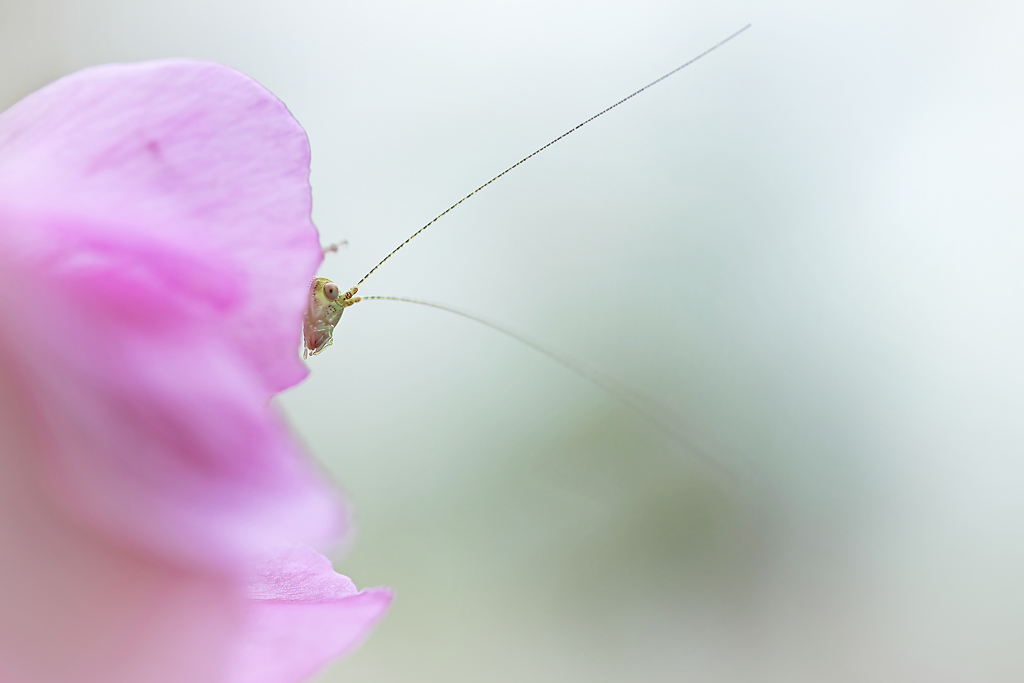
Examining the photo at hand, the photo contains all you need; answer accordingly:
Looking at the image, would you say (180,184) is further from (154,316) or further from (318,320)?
(318,320)

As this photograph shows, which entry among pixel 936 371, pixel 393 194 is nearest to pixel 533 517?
pixel 393 194

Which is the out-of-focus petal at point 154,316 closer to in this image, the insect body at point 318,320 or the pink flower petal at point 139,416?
the pink flower petal at point 139,416

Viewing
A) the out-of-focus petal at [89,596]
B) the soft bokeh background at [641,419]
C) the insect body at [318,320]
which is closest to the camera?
the out-of-focus petal at [89,596]

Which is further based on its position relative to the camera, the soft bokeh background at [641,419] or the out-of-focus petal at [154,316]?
the soft bokeh background at [641,419]

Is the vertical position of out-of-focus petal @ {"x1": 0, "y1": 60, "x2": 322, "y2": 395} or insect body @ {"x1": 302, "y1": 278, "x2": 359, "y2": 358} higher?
out-of-focus petal @ {"x1": 0, "y1": 60, "x2": 322, "y2": 395}

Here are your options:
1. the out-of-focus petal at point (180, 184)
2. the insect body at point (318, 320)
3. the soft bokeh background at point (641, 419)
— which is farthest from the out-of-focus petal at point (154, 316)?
the soft bokeh background at point (641, 419)

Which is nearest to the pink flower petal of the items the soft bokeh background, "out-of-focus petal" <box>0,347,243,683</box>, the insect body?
"out-of-focus petal" <box>0,347,243,683</box>

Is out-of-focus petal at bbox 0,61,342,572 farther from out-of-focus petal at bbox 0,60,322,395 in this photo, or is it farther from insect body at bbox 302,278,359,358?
insect body at bbox 302,278,359,358

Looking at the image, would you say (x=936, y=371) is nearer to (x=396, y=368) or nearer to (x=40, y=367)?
(x=396, y=368)
